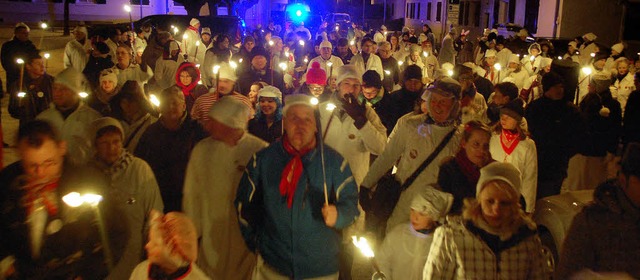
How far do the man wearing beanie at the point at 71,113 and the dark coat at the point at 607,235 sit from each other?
3.74 m

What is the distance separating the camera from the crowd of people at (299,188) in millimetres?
3439

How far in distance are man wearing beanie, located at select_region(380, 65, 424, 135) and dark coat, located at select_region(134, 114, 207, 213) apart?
9.78ft

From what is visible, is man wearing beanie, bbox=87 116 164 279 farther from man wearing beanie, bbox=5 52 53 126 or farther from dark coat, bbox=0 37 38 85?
dark coat, bbox=0 37 38 85

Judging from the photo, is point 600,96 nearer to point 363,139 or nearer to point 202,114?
point 363,139

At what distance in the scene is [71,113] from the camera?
5777 mm

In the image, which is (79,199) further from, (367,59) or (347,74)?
(367,59)

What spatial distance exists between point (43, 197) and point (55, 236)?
0.76ft

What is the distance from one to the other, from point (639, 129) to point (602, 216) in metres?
5.66

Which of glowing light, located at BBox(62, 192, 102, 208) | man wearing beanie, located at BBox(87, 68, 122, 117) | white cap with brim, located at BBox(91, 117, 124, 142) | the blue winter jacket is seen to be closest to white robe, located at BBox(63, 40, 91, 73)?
man wearing beanie, located at BBox(87, 68, 122, 117)

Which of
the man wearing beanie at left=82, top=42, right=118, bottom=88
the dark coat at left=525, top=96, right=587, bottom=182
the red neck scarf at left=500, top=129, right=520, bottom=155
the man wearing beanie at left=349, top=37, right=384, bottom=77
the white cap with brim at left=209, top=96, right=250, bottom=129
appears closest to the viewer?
the white cap with brim at left=209, top=96, right=250, bottom=129

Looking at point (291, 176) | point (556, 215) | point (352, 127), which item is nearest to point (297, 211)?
point (291, 176)

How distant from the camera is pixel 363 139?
18.2 ft

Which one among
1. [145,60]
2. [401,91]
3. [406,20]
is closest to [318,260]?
[401,91]

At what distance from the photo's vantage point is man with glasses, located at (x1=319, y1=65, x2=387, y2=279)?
17.9 ft
